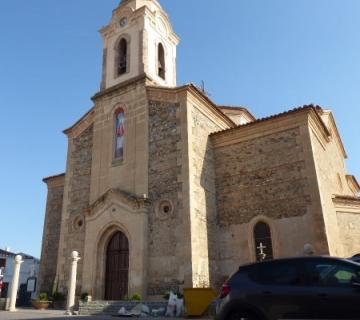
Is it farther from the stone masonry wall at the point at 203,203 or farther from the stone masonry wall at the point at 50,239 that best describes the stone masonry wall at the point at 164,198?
the stone masonry wall at the point at 50,239

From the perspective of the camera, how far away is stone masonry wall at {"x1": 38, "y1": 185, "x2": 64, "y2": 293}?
2066 cm

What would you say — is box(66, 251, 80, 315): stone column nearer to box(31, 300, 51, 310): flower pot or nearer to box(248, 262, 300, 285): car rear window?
box(31, 300, 51, 310): flower pot

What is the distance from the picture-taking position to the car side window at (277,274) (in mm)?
5930

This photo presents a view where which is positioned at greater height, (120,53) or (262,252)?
(120,53)

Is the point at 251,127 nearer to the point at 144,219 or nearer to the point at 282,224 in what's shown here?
the point at 282,224

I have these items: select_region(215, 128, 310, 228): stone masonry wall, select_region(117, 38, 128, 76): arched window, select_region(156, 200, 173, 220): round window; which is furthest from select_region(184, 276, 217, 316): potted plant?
select_region(117, 38, 128, 76): arched window

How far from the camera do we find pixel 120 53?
21.5m

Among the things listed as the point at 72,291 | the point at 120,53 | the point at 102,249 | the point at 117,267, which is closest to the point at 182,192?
the point at 117,267

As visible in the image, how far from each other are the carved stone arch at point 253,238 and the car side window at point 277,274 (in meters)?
9.25

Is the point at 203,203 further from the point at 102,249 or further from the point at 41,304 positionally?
the point at 41,304

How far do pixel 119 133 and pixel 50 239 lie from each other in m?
7.79

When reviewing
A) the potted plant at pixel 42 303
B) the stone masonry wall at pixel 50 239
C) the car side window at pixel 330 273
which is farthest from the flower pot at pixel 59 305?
the car side window at pixel 330 273

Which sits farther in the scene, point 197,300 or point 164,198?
point 164,198

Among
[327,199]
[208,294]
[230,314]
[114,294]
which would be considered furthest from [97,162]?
[230,314]
